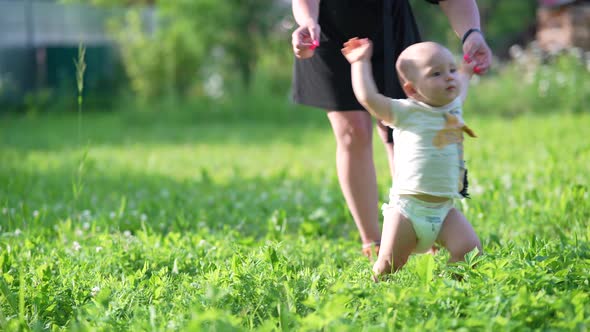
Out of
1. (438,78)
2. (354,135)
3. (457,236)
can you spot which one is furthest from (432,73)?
(354,135)

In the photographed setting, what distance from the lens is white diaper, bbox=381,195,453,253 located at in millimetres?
2426

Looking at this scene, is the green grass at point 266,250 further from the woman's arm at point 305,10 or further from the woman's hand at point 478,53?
the woman's arm at point 305,10

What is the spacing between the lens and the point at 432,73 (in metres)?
2.38

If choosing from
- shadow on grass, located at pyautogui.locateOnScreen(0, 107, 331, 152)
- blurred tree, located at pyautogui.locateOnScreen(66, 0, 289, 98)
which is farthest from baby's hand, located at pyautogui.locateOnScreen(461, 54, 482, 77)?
blurred tree, located at pyautogui.locateOnScreen(66, 0, 289, 98)

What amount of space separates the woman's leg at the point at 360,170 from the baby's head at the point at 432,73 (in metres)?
0.65

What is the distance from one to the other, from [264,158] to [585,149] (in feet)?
9.96

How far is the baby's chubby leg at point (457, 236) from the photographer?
7.98 ft

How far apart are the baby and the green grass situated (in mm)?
129

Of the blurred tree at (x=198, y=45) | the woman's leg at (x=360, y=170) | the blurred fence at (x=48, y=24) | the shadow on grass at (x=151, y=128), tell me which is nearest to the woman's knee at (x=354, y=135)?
the woman's leg at (x=360, y=170)

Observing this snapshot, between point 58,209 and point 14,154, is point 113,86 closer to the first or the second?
point 14,154

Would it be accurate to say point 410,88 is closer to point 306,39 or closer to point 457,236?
point 306,39

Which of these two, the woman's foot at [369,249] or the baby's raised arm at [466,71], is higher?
the baby's raised arm at [466,71]

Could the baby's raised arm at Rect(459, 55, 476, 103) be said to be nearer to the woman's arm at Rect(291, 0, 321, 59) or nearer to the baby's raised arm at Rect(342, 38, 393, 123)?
the baby's raised arm at Rect(342, 38, 393, 123)

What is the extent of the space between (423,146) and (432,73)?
250 mm
